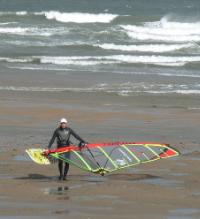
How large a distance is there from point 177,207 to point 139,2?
219 ft

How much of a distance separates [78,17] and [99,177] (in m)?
47.5

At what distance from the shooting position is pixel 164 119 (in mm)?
20703

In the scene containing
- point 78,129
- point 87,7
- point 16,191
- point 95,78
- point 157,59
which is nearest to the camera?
point 16,191

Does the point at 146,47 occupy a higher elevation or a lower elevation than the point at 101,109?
lower

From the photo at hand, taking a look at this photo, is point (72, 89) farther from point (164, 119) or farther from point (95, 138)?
point (95, 138)

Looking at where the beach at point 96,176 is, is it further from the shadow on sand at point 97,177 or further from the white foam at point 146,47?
the white foam at point 146,47

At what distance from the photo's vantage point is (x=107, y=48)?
41.5m

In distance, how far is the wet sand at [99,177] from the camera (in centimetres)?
1182

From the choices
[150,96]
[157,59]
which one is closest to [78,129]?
[150,96]

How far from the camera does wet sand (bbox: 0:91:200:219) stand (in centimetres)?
1182

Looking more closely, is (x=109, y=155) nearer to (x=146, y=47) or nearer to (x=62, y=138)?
(x=62, y=138)

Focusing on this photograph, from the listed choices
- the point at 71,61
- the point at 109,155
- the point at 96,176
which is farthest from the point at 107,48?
the point at 96,176

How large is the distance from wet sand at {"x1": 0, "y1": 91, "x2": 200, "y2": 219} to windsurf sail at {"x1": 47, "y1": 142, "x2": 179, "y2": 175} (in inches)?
7.5

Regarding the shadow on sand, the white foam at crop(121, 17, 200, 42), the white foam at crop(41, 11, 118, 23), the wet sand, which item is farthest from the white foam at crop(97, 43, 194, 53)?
the shadow on sand
